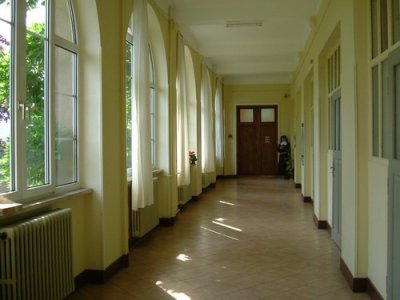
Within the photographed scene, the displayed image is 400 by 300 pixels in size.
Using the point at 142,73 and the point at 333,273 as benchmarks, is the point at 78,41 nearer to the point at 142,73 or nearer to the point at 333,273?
A: the point at 142,73

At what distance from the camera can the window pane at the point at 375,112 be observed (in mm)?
3475

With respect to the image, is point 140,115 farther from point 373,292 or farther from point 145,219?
point 373,292

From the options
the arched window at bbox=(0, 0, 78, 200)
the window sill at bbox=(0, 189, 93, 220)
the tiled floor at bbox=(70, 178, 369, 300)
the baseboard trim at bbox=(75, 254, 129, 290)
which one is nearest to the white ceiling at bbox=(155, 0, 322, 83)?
the arched window at bbox=(0, 0, 78, 200)

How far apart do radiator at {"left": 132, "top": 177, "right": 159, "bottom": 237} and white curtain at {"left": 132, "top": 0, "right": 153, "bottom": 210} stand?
41cm

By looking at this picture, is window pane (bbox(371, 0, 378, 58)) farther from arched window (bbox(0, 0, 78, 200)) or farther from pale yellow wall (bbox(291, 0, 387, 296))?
arched window (bbox(0, 0, 78, 200))

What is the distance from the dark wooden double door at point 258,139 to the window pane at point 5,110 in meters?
12.8

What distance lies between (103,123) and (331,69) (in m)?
3.61

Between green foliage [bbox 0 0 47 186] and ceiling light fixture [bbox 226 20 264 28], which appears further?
ceiling light fixture [bbox 226 20 264 28]

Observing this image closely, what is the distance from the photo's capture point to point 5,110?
3.01 meters

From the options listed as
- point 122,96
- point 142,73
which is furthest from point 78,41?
point 142,73

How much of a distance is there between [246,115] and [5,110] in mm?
13005

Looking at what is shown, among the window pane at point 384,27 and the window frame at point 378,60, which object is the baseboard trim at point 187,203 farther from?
the window pane at point 384,27

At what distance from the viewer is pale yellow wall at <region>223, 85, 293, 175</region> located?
1512 cm

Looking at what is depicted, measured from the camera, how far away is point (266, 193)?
35.2 feet
